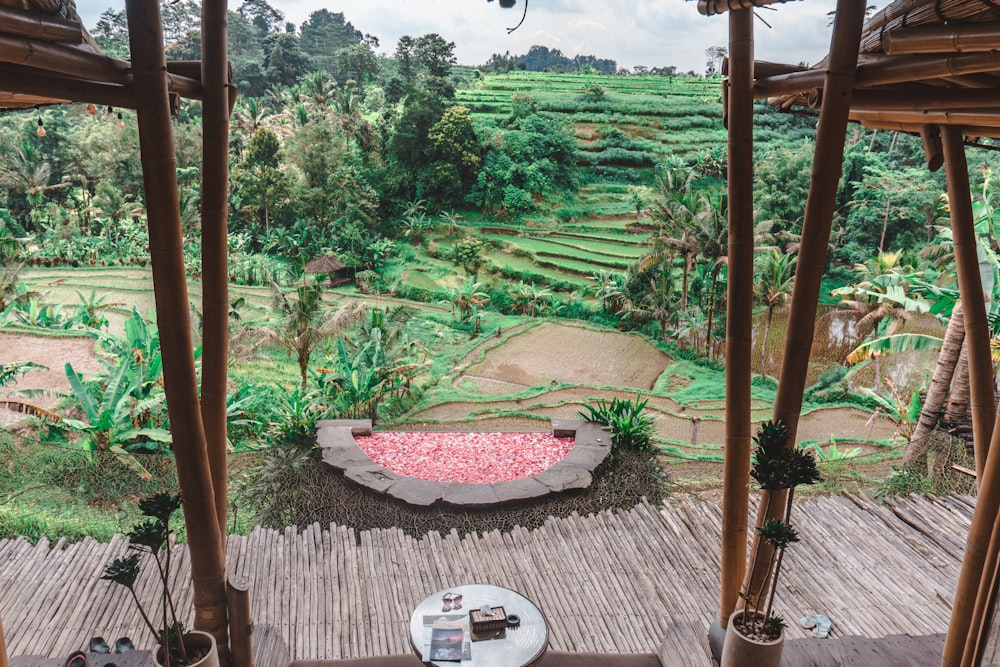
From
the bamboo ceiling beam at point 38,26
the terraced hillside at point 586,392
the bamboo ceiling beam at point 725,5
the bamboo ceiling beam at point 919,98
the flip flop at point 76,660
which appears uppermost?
the bamboo ceiling beam at point 725,5

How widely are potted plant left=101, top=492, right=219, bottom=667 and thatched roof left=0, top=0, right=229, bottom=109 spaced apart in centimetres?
125

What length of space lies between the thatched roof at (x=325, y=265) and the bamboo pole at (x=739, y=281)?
13657mm

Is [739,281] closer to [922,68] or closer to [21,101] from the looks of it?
[922,68]

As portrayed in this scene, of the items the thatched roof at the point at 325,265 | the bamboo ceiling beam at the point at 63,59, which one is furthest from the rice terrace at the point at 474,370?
the thatched roof at the point at 325,265

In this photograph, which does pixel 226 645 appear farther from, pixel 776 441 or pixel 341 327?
pixel 341 327

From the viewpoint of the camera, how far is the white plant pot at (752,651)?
7.76 feet

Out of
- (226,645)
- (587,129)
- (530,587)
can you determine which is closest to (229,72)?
(226,645)

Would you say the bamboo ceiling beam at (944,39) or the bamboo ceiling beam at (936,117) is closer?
the bamboo ceiling beam at (944,39)

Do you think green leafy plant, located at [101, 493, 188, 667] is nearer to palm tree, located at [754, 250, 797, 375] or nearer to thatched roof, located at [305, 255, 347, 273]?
palm tree, located at [754, 250, 797, 375]

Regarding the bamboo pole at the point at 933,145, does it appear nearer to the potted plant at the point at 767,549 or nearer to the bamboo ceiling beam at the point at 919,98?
the bamboo ceiling beam at the point at 919,98

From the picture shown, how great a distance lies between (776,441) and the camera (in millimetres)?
2260

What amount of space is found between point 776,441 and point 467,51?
67.9ft

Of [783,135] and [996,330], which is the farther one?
[783,135]

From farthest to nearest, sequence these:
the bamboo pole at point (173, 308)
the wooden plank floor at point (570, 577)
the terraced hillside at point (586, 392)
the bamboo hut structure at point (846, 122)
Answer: the terraced hillside at point (586, 392), the wooden plank floor at point (570, 577), the bamboo pole at point (173, 308), the bamboo hut structure at point (846, 122)
